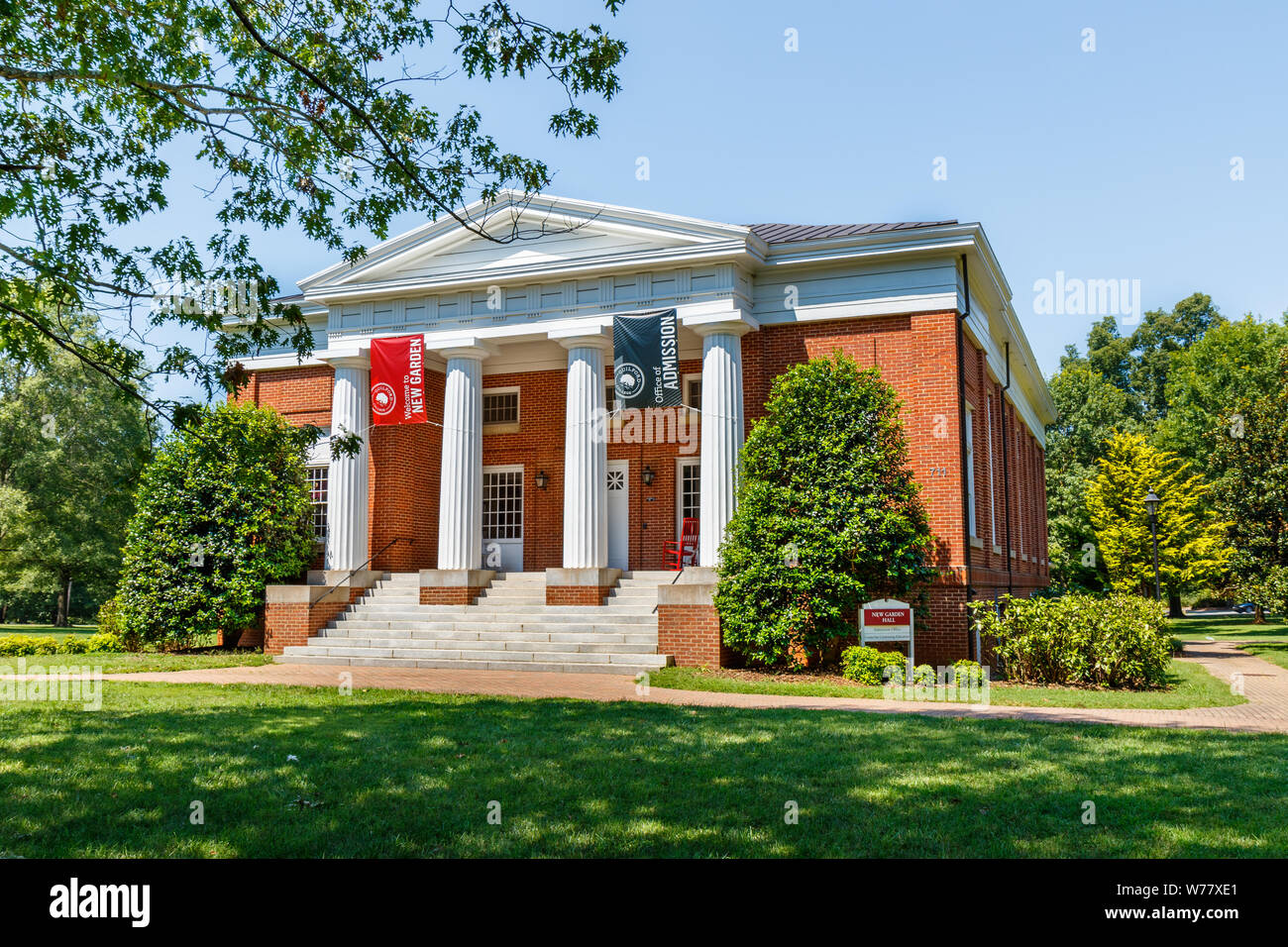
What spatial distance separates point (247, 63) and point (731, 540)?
35.8 ft

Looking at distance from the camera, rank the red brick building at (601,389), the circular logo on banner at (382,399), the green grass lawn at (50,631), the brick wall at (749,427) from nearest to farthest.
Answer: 1. the brick wall at (749,427)
2. the red brick building at (601,389)
3. the circular logo on banner at (382,399)
4. the green grass lawn at (50,631)

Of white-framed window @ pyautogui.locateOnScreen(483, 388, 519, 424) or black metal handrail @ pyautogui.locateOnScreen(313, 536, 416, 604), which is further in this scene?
white-framed window @ pyautogui.locateOnScreen(483, 388, 519, 424)

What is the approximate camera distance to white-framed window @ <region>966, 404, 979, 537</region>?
2005 centimetres

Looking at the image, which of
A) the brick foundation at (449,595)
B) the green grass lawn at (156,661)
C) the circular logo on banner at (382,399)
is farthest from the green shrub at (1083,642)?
the green grass lawn at (156,661)

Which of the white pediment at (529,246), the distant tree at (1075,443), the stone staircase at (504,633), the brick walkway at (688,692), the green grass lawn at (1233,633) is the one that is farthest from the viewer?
the distant tree at (1075,443)

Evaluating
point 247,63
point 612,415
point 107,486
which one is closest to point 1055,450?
point 612,415

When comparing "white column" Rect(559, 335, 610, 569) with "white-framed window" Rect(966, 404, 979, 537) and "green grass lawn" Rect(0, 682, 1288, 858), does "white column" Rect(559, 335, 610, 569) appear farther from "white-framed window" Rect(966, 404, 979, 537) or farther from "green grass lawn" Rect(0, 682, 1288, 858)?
"green grass lawn" Rect(0, 682, 1288, 858)

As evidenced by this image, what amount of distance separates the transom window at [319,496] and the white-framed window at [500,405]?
4.50 meters

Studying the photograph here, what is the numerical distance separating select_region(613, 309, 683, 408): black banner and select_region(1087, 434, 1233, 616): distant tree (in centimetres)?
2581

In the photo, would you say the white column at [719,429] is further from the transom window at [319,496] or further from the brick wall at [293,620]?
Answer: the transom window at [319,496]

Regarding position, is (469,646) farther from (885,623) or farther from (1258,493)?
(1258,493)

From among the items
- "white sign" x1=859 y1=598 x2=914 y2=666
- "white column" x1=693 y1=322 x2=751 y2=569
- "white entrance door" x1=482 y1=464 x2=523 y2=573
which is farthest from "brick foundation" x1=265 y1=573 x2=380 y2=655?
"white sign" x1=859 y1=598 x2=914 y2=666

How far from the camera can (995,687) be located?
50.2ft

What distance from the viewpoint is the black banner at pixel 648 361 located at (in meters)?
18.9
